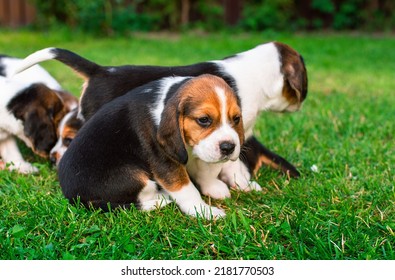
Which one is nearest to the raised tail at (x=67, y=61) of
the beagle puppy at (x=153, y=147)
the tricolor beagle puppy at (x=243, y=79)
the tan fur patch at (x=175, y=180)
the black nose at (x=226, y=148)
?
the tricolor beagle puppy at (x=243, y=79)

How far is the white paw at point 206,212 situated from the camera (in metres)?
3.98

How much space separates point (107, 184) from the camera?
4.11 metres

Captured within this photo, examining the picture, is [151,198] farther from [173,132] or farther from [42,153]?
[42,153]

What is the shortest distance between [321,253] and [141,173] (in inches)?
53.0

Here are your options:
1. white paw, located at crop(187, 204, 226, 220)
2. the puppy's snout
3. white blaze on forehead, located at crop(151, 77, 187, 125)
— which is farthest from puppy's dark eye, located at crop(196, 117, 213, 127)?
the puppy's snout

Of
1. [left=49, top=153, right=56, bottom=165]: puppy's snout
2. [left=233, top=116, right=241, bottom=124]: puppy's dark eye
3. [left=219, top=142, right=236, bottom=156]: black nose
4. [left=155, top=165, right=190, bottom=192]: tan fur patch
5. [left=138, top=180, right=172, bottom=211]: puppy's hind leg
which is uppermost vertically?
[left=233, top=116, right=241, bottom=124]: puppy's dark eye

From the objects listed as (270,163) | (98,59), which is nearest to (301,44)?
(98,59)

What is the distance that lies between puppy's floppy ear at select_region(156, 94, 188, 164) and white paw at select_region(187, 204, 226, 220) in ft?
1.19

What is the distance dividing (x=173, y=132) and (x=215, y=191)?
829 millimetres

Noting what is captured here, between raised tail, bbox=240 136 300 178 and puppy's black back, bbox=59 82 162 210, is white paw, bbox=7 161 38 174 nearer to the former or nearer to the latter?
puppy's black back, bbox=59 82 162 210

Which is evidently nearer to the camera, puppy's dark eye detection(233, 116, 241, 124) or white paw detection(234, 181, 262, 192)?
puppy's dark eye detection(233, 116, 241, 124)

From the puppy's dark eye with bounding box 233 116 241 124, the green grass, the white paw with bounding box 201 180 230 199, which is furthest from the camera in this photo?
the white paw with bounding box 201 180 230 199

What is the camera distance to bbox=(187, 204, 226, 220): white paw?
3.98 meters

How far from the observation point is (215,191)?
177 inches
